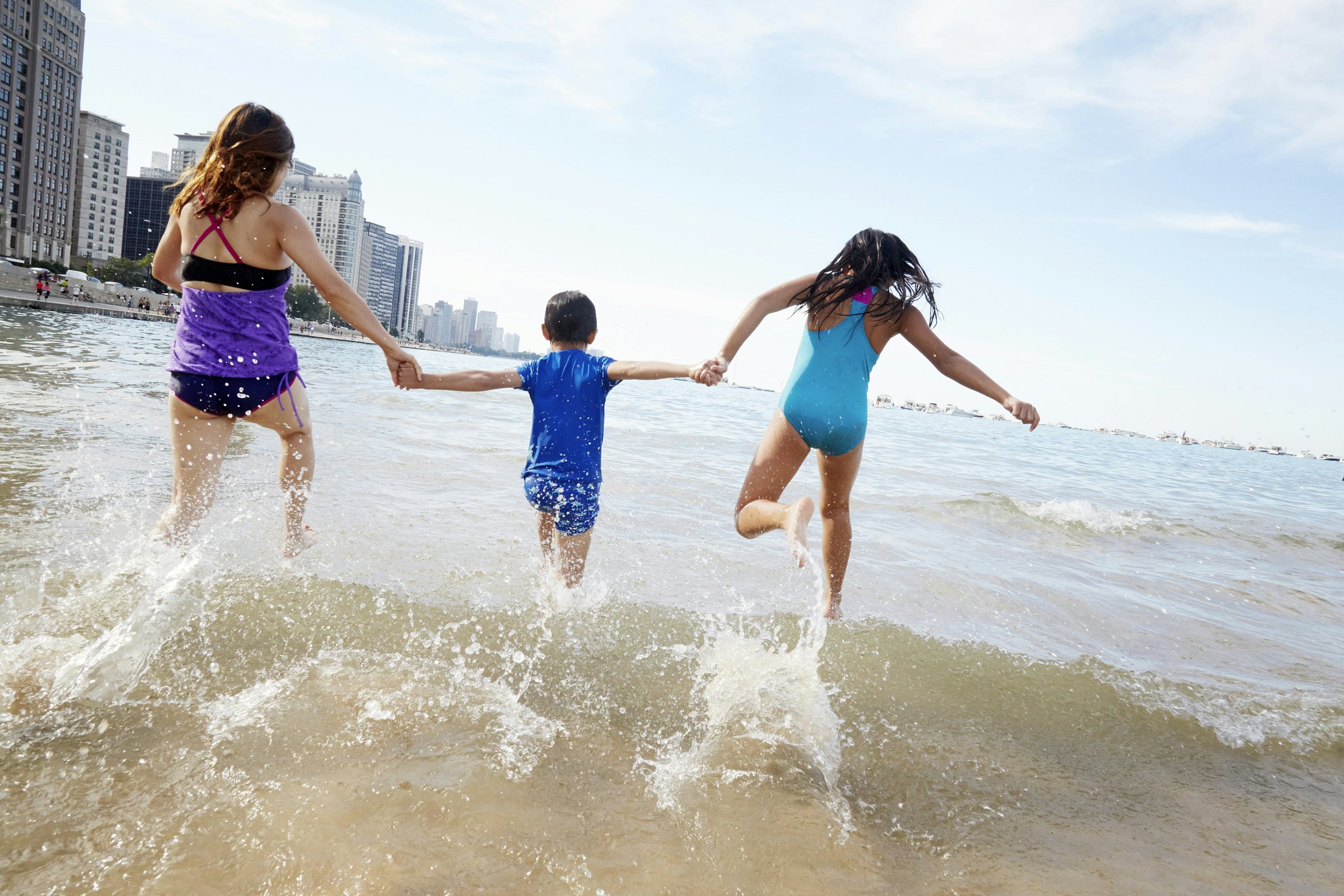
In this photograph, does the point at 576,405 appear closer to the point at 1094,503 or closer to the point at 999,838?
the point at 999,838

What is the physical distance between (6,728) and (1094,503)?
45.1 ft

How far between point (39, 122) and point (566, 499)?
124928 mm

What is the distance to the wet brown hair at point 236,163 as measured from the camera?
309 cm

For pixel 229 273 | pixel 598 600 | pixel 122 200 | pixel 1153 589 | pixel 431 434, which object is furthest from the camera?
pixel 122 200

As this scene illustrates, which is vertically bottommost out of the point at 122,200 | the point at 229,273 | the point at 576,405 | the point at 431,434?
the point at 431,434

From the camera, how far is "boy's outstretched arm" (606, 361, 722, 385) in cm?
342

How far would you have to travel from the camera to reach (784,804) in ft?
8.32

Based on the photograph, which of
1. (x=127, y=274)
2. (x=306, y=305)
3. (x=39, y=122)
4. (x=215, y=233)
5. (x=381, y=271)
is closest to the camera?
(x=215, y=233)

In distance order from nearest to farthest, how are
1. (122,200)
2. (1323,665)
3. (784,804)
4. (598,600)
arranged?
1. (784,804)
2. (598,600)
3. (1323,665)
4. (122,200)

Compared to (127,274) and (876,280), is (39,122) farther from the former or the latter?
(876,280)

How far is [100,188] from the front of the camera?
130750 mm

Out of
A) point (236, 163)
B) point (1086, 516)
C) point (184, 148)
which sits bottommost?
point (1086, 516)

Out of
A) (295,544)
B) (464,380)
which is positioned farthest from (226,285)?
(295,544)

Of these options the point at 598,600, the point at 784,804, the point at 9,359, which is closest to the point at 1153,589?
the point at 598,600
